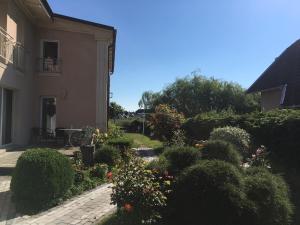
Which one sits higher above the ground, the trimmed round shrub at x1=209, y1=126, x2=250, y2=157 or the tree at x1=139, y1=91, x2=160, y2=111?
the tree at x1=139, y1=91, x2=160, y2=111

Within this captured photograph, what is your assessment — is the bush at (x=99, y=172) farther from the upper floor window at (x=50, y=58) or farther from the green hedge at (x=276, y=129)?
the upper floor window at (x=50, y=58)

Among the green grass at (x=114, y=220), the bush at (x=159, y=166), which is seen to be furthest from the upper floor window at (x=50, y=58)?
the green grass at (x=114, y=220)

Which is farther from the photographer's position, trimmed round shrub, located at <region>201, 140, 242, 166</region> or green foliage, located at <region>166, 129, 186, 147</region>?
green foliage, located at <region>166, 129, 186, 147</region>

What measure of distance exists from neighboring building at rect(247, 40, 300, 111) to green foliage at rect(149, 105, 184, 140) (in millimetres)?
5520

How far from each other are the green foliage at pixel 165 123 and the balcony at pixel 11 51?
23.6 ft

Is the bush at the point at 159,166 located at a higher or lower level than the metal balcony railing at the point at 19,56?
lower

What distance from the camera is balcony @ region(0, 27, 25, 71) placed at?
14.6 meters

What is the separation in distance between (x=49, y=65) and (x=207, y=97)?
1267 inches

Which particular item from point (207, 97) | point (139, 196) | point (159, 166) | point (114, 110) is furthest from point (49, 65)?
point (114, 110)

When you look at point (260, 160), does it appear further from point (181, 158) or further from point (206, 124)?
point (206, 124)

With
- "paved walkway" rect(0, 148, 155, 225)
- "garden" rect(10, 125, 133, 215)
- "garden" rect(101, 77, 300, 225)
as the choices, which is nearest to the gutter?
"paved walkway" rect(0, 148, 155, 225)

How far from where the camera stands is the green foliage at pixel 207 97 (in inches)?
1916

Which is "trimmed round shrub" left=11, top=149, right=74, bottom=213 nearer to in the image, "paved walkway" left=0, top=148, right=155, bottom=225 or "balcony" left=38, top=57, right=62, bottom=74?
"paved walkway" left=0, top=148, right=155, bottom=225

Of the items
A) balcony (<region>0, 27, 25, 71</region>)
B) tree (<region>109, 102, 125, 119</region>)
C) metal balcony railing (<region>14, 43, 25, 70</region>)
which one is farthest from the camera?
tree (<region>109, 102, 125, 119</region>)
